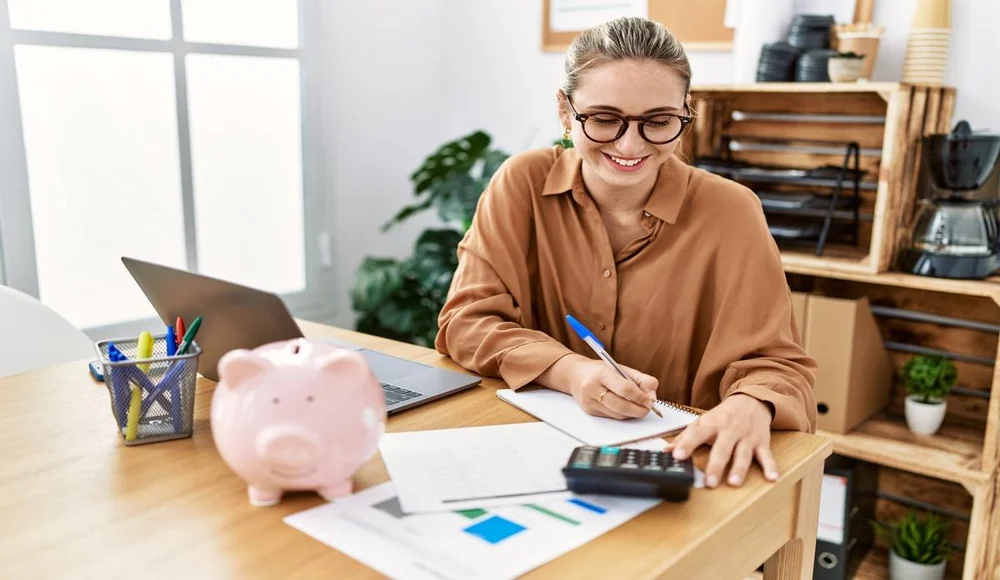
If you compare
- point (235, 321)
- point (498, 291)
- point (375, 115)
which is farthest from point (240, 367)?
point (375, 115)

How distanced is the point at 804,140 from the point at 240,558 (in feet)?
6.56

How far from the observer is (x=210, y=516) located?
80 centimetres

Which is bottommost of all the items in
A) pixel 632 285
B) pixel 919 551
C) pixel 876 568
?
pixel 876 568

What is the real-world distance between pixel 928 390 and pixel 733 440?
1355 mm

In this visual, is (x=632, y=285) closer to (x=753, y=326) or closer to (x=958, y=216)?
(x=753, y=326)

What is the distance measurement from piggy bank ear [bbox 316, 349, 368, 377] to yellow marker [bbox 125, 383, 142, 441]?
0.32m

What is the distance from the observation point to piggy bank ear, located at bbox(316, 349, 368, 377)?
760 millimetres

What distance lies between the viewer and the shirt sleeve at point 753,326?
1172 millimetres

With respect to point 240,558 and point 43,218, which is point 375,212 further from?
point 240,558

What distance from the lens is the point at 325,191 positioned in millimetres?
2959

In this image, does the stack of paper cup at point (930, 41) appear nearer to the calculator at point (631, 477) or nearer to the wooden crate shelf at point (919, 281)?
the wooden crate shelf at point (919, 281)

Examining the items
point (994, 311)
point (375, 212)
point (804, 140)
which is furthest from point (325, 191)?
point (994, 311)

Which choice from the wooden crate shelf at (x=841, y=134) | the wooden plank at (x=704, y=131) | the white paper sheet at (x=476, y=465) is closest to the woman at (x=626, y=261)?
the white paper sheet at (x=476, y=465)

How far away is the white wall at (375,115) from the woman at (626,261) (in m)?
1.61
